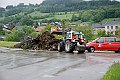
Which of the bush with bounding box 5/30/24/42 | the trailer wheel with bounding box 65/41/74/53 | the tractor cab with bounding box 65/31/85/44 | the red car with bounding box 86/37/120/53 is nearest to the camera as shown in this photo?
the trailer wheel with bounding box 65/41/74/53

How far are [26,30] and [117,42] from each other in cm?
3128

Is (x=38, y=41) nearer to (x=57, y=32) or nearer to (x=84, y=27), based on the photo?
(x=57, y=32)

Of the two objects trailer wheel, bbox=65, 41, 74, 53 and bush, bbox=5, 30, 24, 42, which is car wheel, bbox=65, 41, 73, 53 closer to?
trailer wheel, bbox=65, 41, 74, 53

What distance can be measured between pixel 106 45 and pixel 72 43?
3.05 meters

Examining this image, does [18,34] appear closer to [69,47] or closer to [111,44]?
[111,44]

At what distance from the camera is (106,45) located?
85.1ft

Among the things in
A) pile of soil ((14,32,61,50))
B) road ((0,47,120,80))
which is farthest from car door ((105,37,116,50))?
road ((0,47,120,80))

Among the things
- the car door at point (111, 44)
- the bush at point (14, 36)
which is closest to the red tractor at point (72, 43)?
the car door at point (111, 44)

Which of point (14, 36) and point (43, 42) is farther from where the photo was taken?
point (14, 36)

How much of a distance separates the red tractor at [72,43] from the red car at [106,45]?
5.35ft

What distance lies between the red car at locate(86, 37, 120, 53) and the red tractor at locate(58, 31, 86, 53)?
163 cm

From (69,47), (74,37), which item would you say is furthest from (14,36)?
(69,47)

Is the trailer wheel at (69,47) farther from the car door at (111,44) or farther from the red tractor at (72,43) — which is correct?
the car door at (111,44)

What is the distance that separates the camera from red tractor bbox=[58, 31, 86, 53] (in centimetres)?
2394
